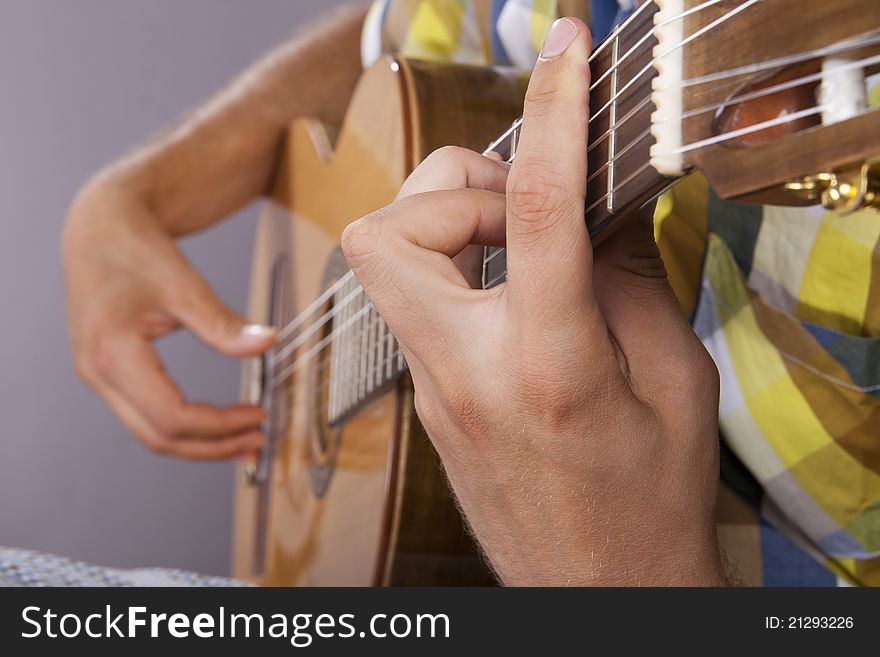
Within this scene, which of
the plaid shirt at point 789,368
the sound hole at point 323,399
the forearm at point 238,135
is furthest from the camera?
the forearm at point 238,135

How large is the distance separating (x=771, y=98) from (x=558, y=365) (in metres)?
0.15

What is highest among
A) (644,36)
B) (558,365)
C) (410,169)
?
(410,169)

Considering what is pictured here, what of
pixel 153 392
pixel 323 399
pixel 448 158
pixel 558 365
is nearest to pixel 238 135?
pixel 153 392

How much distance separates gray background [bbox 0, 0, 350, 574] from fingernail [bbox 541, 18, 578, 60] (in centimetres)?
174

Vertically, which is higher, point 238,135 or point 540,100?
point 238,135

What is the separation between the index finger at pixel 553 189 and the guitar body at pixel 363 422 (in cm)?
34

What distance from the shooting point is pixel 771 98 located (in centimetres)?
38

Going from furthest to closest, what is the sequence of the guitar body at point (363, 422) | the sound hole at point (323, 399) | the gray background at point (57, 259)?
the gray background at point (57, 259)
the sound hole at point (323, 399)
the guitar body at point (363, 422)

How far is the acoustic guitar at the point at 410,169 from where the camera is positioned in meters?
0.36

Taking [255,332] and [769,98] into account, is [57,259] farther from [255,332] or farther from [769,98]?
[769,98]

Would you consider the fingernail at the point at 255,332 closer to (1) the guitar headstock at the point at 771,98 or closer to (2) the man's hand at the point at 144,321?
(2) the man's hand at the point at 144,321

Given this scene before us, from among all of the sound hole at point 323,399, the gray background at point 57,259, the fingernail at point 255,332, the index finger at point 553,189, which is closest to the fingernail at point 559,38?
the index finger at point 553,189

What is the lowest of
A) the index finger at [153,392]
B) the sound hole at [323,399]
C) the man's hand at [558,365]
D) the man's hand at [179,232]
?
the man's hand at [558,365]

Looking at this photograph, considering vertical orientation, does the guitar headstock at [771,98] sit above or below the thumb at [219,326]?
below
